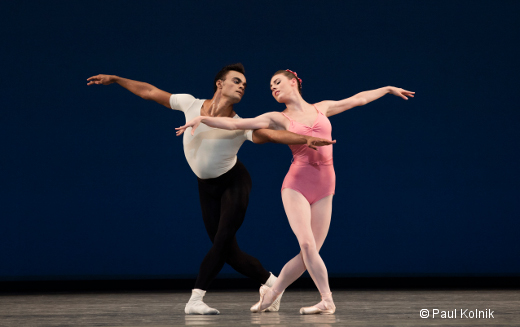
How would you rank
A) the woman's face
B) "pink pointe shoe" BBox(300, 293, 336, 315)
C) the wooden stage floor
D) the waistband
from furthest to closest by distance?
the woman's face
the waistband
"pink pointe shoe" BBox(300, 293, 336, 315)
the wooden stage floor

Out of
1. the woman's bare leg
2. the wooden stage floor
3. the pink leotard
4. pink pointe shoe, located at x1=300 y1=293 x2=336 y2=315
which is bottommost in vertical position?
the wooden stage floor

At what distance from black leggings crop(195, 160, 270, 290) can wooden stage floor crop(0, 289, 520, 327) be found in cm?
25

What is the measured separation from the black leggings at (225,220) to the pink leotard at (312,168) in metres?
0.35

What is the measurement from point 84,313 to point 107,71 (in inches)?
109

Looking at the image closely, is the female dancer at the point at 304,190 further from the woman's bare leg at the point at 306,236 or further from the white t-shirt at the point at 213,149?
the white t-shirt at the point at 213,149

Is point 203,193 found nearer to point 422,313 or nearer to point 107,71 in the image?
point 422,313

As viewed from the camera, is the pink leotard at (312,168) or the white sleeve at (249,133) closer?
the pink leotard at (312,168)

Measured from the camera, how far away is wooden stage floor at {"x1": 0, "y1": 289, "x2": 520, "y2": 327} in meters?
2.88

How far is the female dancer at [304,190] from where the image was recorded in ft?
10.4

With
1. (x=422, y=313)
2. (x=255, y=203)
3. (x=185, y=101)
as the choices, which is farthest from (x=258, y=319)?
(x=255, y=203)

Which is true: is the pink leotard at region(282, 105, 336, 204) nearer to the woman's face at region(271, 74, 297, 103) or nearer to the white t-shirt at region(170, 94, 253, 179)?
the woman's face at region(271, 74, 297, 103)

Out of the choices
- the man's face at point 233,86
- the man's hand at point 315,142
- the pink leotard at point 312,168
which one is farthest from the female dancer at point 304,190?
the man's face at point 233,86

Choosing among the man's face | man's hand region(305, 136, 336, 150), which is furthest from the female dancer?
the man's face

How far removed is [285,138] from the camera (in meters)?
3.17
